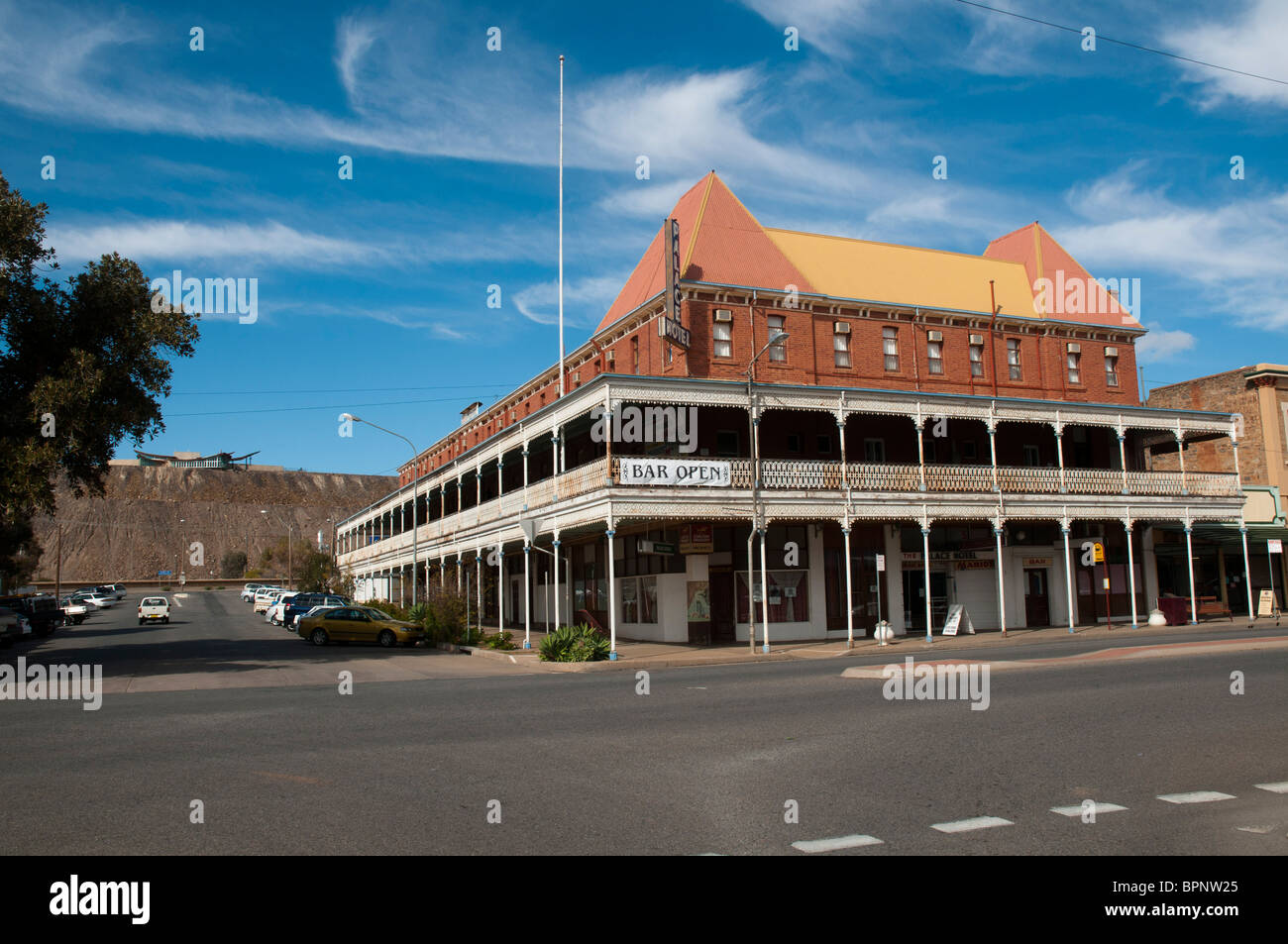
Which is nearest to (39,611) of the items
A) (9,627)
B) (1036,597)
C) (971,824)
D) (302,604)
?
(9,627)

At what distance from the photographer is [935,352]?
1507 inches

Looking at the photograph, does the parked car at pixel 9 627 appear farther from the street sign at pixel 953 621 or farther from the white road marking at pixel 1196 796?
the white road marking at pixel 1196 796

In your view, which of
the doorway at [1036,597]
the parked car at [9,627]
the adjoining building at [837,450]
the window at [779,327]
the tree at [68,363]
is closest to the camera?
the tree at [68,363]

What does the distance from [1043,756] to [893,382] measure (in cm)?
2806

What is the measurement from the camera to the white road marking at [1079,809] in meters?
7.83

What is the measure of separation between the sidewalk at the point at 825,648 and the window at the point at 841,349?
10.1 m

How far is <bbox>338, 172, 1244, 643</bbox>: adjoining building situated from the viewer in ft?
97.5

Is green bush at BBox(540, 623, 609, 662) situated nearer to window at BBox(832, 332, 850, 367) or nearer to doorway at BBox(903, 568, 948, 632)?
doorway at BBox(903, 568, 948, 632)

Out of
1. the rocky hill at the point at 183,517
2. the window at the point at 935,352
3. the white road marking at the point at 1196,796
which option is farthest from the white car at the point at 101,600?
the white road marking at the point at 1196,796

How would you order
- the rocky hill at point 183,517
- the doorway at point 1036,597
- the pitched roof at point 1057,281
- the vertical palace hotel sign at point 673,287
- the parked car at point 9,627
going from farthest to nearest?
the rocky hill at point 183,517
the pitched roof at point 1057,281
the doorway at point 1036,597
the parked car at point 9,627
the vertical palace hotel sign at point 673,287

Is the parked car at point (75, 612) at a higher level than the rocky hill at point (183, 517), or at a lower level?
lower
